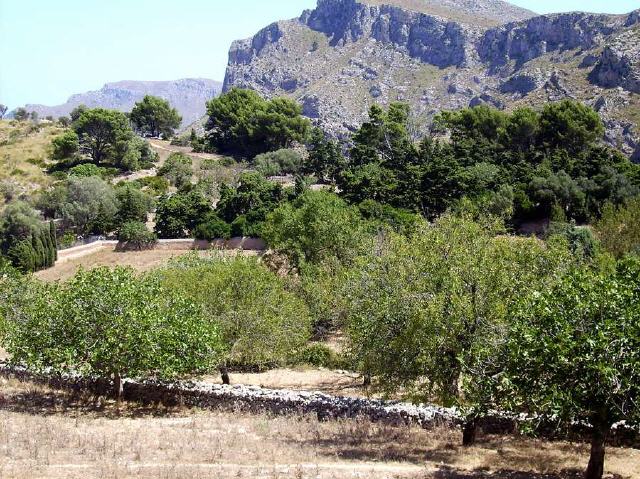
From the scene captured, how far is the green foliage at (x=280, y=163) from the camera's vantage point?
67.2m

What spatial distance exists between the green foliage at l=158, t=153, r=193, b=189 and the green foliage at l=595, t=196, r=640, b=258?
133ft

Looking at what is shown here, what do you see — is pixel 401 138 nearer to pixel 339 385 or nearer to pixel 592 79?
pixel 339 385

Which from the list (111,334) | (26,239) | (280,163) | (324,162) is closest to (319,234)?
(111,334)

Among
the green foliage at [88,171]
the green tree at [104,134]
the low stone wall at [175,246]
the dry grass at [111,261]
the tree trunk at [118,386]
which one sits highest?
the green tree at [104,134]

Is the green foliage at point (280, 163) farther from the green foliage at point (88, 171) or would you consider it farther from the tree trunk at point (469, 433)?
the tree trunk at point (469, 433)

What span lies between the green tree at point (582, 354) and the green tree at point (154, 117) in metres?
86.7

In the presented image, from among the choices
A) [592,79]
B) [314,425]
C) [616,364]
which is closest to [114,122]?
[314,425]

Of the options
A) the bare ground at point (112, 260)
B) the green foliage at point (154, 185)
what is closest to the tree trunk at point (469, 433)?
the bare ground at point (112, 260)

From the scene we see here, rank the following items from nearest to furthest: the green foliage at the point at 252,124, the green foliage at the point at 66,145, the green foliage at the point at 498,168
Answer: the green foliage at the point at 498,168 < the green foliage at the point at 66,145 < the green foliage at the point at 252,124

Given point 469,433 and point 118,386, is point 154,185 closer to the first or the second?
point 118,386

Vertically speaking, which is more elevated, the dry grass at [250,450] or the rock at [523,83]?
the rock at [523,83]

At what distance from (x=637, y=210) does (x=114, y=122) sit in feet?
178

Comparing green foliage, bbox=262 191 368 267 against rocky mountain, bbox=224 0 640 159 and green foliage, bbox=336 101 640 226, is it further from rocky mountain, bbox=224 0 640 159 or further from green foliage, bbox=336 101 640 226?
rocky mountain, bbox=224 0 640 159

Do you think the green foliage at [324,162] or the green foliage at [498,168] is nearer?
the green foliage at [498,168]
